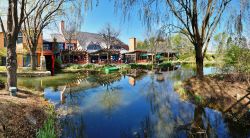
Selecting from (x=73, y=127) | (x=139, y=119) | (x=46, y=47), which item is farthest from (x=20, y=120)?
(x=46, y=47)

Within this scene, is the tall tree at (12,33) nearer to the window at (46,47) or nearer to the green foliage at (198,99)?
the green foliage at (198,99)

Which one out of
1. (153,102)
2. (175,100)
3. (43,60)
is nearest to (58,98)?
(153,102)

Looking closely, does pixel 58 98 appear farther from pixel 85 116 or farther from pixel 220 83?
pixel 220 83

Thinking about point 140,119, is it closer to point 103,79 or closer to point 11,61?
point 11,61

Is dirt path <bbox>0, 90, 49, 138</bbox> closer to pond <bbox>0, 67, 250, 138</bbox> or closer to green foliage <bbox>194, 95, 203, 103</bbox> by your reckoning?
pond <bbox>0, 67, 250, 138</bbox>

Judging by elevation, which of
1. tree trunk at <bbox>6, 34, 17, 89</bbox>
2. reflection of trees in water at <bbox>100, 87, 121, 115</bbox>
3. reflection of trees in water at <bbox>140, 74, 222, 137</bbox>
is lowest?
reflection of trees in water at <bbox>140, 74, 222, 137</bbox>

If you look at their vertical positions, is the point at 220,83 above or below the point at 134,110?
above

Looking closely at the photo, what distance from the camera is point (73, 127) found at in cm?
1002

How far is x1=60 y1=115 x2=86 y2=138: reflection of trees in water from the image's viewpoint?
30.1ft

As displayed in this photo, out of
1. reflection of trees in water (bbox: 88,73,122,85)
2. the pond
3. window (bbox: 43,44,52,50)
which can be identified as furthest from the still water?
window (bbox: 43,44,52,50)

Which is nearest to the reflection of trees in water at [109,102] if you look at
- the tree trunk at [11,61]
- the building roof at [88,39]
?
the tree trunk at [11,61]

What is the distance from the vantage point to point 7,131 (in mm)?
7188

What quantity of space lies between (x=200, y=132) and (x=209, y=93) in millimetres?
6288

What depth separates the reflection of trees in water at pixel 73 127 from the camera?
9183 millimetres
